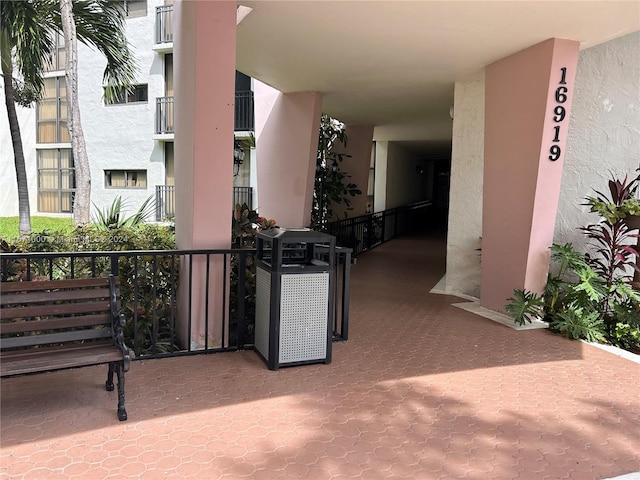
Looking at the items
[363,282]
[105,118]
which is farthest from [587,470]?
[105,118]

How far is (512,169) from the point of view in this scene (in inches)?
223

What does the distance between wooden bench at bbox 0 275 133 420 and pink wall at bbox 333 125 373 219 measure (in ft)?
29.0

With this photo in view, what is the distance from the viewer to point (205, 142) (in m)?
4.09

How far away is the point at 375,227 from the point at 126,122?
9.79 m

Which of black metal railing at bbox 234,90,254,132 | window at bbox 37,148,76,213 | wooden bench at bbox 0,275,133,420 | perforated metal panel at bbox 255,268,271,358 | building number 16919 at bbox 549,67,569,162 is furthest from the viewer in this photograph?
window at bbox 37,148,76,213

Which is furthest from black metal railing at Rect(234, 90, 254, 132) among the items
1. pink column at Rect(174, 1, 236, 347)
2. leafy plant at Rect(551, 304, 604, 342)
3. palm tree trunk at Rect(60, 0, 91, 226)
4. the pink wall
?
leafy plant at Rect(551, 304, 604, 342)

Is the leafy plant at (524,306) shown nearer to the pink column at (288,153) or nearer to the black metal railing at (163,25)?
the pink column at (288,153)

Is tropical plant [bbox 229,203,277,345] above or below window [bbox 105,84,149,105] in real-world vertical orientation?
below

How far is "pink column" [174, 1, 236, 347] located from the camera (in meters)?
4.03

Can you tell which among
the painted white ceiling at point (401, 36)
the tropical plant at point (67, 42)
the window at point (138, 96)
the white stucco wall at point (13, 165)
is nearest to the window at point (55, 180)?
the white stucco wall at point (13, 165)

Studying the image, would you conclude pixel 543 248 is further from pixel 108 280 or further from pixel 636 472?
pixel 108 280

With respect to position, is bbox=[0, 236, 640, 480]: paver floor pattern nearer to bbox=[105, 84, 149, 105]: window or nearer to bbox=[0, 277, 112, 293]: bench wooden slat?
bbox=[0, 277, 112, 293]: bench wooden slat

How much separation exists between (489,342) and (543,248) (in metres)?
1.39

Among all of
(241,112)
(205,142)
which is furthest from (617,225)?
(241,112)
